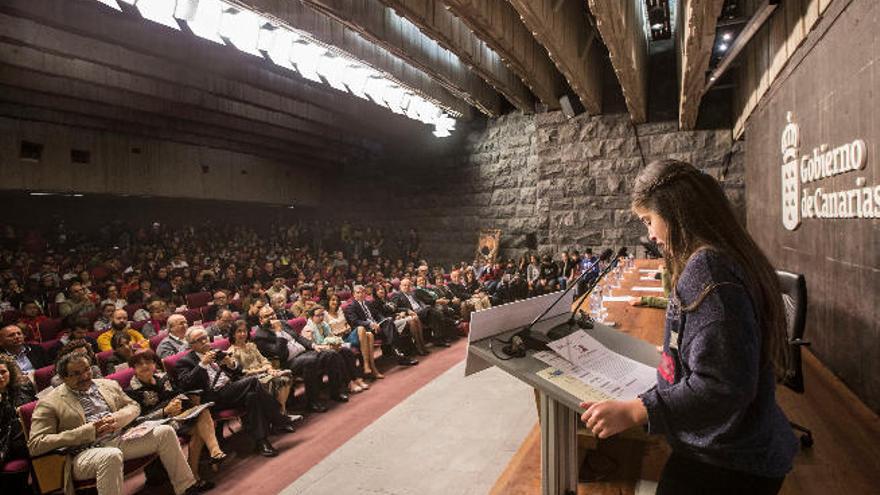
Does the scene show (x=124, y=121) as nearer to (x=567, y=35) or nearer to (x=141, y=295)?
(x=141, y=295)

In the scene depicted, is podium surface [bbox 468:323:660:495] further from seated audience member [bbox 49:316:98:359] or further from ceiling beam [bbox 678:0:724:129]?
seated audience member [bbox 49:316:98:359]

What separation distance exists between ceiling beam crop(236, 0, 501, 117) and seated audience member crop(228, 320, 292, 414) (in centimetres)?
355

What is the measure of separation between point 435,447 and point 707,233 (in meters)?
3.43

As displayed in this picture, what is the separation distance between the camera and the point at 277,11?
18.7ft

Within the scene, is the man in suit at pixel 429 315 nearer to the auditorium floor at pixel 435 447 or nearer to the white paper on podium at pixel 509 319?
the auditorium floor at pixel 435 447

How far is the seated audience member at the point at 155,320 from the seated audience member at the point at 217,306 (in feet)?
2.47

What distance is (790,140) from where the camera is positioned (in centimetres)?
443

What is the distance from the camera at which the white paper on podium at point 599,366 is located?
1448 mm

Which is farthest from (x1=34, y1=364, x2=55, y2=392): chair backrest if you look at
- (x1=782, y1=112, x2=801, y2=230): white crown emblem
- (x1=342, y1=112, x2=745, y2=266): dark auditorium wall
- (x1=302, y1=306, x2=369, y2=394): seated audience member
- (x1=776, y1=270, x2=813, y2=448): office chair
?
(x1=342, y1=112, x2=745, y2=266): dark auditorium wall

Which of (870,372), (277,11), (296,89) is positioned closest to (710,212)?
(870,372)

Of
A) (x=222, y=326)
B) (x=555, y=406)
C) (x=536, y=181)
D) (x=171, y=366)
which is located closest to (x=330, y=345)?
(x=222, y=326)

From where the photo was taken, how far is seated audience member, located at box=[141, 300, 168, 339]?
6.58 meters

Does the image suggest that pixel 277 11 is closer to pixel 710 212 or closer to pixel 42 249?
pixel 710 212

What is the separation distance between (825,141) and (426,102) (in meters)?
9.04
